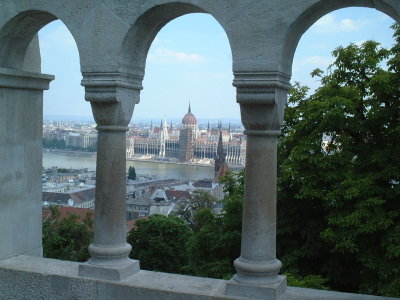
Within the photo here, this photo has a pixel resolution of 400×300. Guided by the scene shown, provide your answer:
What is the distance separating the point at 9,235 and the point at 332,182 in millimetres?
6475

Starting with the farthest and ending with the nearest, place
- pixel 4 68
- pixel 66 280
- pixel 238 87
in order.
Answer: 1. pixel 4 68
2. pixel 66 280
3. pixel 238 87

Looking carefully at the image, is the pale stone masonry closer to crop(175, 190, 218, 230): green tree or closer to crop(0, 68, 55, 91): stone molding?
crop(0, 68, 55, 91): stone molding

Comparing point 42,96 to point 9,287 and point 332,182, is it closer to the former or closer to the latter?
point 9,287

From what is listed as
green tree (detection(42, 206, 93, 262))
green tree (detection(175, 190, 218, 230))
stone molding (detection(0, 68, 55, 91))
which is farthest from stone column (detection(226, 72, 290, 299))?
green tree (detection(175, 190, 218, 230))

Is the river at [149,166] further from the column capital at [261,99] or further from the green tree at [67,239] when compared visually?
the column capital at [261,99]

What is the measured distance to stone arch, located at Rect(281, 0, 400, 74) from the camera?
10.9ft

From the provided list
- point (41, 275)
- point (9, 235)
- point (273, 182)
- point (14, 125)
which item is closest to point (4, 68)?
point (14, 125)

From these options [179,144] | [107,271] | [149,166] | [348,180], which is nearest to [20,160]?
[107,271]

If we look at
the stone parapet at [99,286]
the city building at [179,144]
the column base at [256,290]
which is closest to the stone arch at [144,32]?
the stone parapet at [99,286]

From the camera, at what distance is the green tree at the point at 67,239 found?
63.0 feet

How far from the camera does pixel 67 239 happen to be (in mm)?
20547

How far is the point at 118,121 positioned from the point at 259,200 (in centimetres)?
128

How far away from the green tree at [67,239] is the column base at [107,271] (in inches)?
607

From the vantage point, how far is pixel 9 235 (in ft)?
15.0
